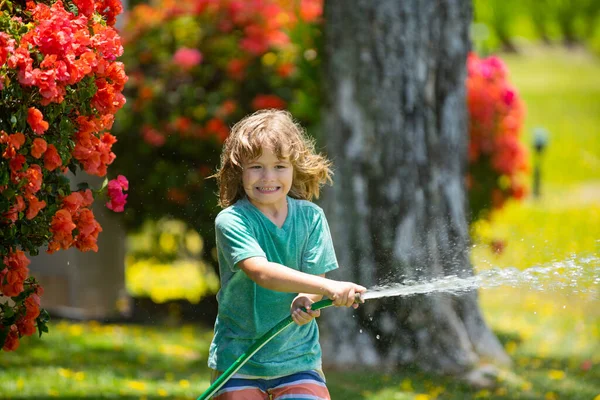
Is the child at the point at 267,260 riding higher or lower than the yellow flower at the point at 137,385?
higher

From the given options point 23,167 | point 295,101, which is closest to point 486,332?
point 295,101

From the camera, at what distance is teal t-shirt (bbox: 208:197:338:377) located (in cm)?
279

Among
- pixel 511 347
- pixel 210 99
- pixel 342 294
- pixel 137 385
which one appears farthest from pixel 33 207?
pixel 511 347

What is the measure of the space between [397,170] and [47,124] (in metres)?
2.86

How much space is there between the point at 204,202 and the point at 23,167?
3678 millimetres

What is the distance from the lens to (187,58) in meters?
6.79

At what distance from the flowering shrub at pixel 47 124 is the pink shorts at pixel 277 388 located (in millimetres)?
733

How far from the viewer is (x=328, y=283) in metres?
2.59

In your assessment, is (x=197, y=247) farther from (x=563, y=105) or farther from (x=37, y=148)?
(x=563, y=105)

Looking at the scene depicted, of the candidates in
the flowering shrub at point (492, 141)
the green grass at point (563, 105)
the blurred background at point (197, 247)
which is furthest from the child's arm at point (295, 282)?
the green grass at point (563, 105)

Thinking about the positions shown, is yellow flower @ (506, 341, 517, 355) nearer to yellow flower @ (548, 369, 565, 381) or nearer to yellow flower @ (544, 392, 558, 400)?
yellow flower @ (548, 369, 565, 381)

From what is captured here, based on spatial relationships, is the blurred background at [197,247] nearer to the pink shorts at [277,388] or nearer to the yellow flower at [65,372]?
the yellow flower at [65,372]

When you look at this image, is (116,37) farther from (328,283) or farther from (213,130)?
(213,130)

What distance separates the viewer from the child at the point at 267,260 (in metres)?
2.80
